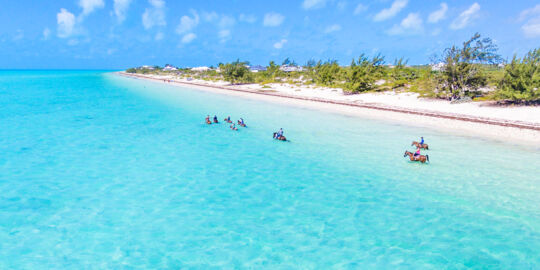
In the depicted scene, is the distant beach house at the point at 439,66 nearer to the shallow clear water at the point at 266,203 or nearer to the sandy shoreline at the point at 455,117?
the sandy shoreline at the point at 455,117

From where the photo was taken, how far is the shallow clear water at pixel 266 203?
9.43m

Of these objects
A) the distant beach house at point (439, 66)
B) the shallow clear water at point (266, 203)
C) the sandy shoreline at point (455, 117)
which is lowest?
the shallow clear water at point (266, 203)

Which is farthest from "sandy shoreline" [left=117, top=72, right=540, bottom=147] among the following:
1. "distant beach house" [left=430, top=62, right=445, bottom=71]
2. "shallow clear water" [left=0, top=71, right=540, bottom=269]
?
"distant beach house" [left=430, top=62, right=445, bottom=71]

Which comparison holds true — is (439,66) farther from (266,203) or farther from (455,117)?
(266,203)

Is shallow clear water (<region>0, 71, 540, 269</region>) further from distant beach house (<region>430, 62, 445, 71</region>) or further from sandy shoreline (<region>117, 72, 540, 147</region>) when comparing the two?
distant beach house (<region>430, 62, 445, 71</region>)

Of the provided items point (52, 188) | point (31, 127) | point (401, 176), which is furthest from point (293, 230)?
point (31, 127)

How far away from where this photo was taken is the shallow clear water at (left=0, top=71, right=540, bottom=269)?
943 cm

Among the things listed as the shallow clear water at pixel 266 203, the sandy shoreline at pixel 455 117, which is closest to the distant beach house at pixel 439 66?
the sandy shoreline at pixel 455 117

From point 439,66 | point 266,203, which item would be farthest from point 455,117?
point 266,203

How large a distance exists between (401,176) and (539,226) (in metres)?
5.78

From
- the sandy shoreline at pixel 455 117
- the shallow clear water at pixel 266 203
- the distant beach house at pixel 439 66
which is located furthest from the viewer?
the distant beach house at pixel 439 66

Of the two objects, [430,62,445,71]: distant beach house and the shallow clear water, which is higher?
[430,62,445,71]: distant beach house

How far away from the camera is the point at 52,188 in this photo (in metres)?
14.2

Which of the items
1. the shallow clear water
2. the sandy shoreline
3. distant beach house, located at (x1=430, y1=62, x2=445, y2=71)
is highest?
distant beach house, located at (x1=430, y1=62, x2=445, y2=71)
